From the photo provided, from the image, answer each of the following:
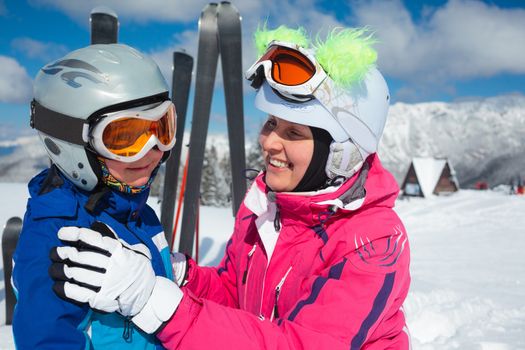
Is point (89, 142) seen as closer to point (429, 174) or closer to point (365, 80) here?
point (365, 80)

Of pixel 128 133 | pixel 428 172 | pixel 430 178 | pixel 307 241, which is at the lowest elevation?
pixel 430 178

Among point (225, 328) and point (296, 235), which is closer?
point (225, 328)

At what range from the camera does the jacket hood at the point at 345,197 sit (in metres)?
1.70

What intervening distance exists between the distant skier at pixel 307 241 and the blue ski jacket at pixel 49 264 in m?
0.08

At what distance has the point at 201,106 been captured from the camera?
4820 mm

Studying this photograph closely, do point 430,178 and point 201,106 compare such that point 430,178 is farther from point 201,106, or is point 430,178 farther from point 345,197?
point 345,197

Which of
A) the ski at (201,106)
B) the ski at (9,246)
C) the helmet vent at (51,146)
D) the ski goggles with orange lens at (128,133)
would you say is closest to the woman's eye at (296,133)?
the ski goggles with orange lens at (128,133)

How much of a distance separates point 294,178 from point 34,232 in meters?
1.07

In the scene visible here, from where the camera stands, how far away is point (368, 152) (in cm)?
184

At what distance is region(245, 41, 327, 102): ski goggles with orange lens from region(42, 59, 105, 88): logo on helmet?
0.72 meters

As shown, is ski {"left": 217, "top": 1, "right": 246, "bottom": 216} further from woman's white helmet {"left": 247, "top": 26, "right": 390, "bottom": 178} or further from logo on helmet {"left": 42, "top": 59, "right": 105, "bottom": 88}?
logo on helmet {"left": 42, "top": 59, "right": 105, "bottom": 88}

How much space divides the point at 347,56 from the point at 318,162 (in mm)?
476

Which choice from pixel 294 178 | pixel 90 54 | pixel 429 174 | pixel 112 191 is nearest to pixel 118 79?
pixel 90 54

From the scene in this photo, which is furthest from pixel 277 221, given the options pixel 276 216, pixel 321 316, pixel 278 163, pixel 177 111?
pixel 177 111
